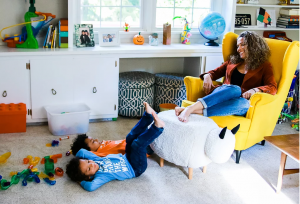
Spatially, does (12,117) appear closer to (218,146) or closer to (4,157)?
(4,157)

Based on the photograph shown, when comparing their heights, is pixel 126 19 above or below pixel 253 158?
above

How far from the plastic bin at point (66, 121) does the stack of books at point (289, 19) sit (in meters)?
2.58

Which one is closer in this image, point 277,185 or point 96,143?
point 277,185

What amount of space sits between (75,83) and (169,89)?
102 cm

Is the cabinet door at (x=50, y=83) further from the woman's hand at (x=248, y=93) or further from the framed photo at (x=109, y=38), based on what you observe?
the woman's hand at (x=248, y=93)

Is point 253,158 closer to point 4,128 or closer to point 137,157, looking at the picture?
point 137,157

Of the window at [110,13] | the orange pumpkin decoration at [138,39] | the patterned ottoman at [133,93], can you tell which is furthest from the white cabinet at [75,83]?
the window at [110,13]

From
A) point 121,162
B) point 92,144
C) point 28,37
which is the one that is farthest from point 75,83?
point 121,162

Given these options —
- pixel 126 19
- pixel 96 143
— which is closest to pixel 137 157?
pixel 96 143

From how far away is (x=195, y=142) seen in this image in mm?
2373

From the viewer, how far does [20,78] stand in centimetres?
323

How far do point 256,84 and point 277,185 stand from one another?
925 mm

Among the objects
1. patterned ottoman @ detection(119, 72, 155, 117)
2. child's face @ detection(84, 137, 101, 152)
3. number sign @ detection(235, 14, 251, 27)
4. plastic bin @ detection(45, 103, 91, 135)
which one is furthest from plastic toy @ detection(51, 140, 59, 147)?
number sign @ detection(235, 14, 251, 27)

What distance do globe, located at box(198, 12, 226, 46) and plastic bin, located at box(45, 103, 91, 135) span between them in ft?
5.05
